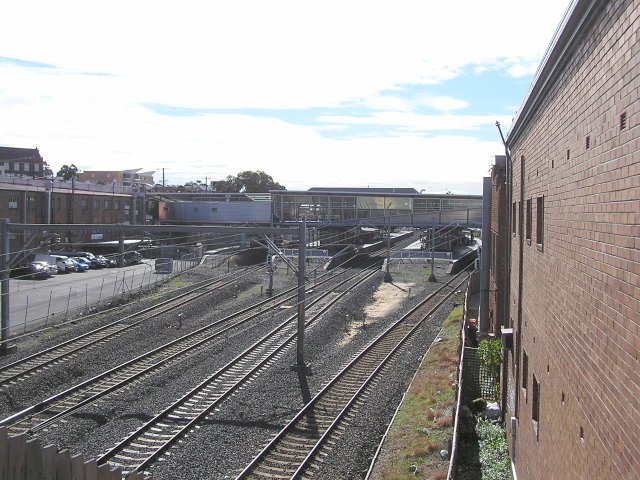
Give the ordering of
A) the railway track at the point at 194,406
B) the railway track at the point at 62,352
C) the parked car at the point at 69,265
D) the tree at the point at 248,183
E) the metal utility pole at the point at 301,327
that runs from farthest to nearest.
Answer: the tree at the point at 248,183 < the parked car at the point at 69,265 < the metal utility pole at the point at 301,327 < the railway track at the point at 62,352 < the railway track at the point at 194,406

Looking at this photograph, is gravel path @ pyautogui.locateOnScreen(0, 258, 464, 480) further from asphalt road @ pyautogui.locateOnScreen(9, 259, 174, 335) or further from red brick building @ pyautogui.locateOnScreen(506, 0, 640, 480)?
red brick building @ pyautogui.locateOnScreen(506, 0, 640, 480)

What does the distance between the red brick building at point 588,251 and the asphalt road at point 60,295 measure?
16554 millimetres

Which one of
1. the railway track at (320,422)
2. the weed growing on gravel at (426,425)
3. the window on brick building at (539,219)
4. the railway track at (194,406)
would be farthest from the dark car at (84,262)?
the window on brick building at (539,219)

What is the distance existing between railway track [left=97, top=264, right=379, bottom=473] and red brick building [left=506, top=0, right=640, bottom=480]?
6.39m

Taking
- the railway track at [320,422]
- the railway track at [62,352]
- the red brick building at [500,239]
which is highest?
the red brick building at [500,239]

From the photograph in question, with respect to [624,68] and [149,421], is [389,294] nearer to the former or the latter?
[149,421]

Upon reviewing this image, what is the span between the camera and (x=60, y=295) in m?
32.5

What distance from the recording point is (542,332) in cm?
746

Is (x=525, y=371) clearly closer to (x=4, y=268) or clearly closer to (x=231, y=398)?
(x=231, y=398)

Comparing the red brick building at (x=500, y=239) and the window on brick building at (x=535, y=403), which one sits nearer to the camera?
the window on brick building at (x=535, y=403)

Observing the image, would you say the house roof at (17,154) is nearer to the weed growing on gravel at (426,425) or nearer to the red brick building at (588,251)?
the weed growing on gravel at (426,425)

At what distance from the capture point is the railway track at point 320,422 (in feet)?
37.2

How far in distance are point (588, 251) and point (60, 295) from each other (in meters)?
31.5

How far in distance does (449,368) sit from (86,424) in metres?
9.53
